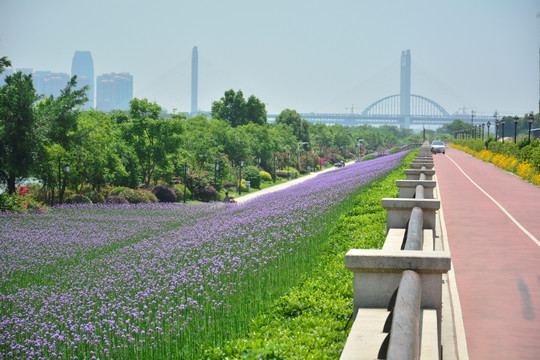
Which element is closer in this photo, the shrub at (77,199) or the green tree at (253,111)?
the shrub at (77,199)

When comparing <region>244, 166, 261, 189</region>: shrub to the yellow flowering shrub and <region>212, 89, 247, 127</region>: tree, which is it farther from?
<region>212, 89, 247, 127</region>: tree

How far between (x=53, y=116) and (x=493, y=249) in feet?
97.9

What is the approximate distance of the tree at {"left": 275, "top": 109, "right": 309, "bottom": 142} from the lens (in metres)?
112

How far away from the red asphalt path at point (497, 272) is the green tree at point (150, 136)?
28.1 m

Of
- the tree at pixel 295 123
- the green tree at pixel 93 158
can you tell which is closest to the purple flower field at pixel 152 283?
the green tree at pixel 93 158

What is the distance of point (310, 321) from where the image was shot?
624 cm

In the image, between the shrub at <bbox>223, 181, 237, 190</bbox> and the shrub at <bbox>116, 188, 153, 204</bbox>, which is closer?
the shrub at <bbox>116, 188, 153, 204</bbox>

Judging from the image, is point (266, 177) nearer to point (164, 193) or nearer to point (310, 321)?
point (164, 193)

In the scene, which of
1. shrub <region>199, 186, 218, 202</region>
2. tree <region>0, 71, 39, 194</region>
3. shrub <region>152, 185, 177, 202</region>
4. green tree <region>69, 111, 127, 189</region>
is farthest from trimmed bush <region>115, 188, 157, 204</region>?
shrub <region>199, 186, 218, 202</region>

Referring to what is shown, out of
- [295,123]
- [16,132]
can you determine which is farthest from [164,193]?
[295,123]

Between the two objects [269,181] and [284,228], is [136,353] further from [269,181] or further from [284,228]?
[269,181]

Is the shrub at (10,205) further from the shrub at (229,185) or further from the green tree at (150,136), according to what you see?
the shrub at (229,185)

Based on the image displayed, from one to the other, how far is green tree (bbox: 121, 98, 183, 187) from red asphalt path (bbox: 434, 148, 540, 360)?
28132 millimetres

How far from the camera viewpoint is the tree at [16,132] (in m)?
32.5
